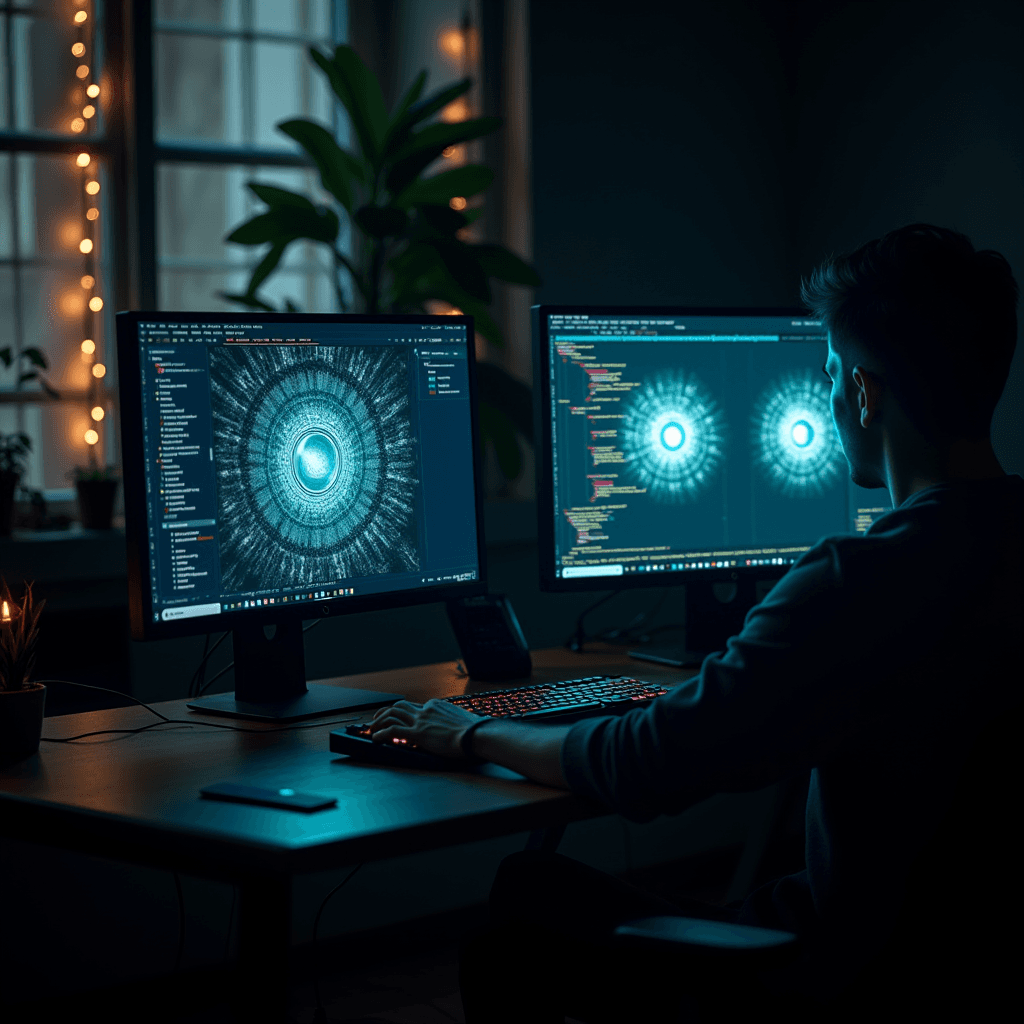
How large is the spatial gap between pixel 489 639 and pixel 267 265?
1138mm

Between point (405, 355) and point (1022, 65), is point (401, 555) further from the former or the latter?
→ point (1022, 65)

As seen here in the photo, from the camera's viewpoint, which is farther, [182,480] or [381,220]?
[381,220]

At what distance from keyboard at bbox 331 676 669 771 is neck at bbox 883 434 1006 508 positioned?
46cm

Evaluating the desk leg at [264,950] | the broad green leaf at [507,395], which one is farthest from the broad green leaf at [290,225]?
the desk leg at [264,950]

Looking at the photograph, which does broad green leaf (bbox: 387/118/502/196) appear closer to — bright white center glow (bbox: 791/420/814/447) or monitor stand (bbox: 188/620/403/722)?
bright white center glow (bbox: 791/420/814/447)

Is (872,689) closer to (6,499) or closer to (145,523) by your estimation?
(145,523)

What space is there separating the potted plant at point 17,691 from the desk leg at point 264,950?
46 centimetres

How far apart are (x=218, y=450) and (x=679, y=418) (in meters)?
0.79

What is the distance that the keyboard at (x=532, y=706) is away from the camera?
1395mm

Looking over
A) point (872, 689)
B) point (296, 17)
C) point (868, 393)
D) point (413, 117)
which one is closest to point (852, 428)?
point (868, 393)

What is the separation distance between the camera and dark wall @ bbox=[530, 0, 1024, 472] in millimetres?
2746

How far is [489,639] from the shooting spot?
6.28ft

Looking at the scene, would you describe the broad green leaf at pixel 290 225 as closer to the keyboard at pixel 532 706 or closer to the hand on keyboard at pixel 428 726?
the keyboard at pixel 532 706

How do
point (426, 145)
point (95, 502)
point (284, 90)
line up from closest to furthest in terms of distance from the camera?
1. point (95, 502)
2. point (426, 145)
3. point (284, 90)
